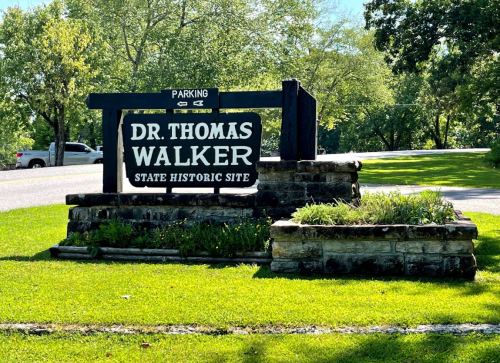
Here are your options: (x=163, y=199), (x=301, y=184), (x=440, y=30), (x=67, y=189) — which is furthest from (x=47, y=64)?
(x=301, y=184)

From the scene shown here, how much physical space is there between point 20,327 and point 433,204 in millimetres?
4756

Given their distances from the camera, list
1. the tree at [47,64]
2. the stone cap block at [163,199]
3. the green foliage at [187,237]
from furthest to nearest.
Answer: the tree at [47,64] → the stone cap block at [163,199] → the green foliage at [187,237]

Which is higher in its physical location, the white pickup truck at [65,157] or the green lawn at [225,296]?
the white pickup truck at [65,157]

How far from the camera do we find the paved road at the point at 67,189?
40.0ft

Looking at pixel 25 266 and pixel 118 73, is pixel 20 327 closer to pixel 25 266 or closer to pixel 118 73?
pixel 25 266

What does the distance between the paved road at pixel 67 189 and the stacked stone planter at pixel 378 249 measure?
528 centimetres

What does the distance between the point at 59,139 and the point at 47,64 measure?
180 inches

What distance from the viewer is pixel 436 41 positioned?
25859 mm

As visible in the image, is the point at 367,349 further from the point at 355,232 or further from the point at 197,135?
the point at 197,135

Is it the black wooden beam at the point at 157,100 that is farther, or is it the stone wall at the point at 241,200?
the black wooden beam at the point at 157,100

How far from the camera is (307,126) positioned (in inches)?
292

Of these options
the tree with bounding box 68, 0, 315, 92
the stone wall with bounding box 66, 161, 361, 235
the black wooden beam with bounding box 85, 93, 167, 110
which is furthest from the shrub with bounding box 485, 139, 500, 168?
the black wooden beam with bounding box 85, 93, 167, 110

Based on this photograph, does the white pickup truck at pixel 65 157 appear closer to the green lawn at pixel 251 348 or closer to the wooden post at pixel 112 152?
the wooden post at pixel 112 152

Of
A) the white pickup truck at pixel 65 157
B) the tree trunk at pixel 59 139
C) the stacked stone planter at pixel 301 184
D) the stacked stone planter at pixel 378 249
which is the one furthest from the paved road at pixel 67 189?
the tree trunk at pixel 59 139
